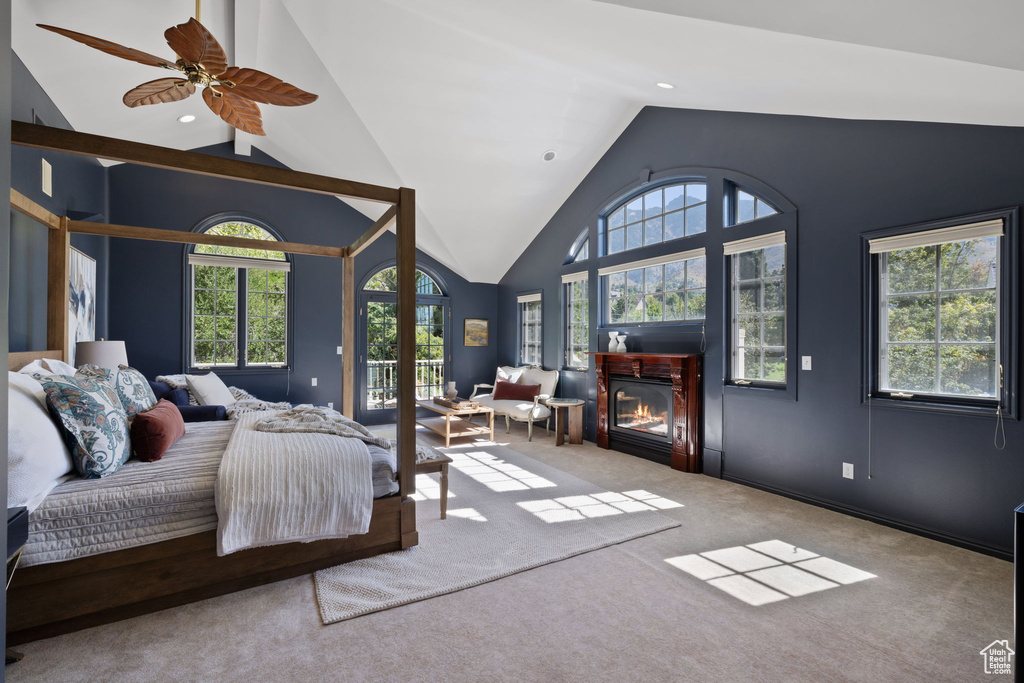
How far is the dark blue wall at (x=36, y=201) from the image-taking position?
120 inches

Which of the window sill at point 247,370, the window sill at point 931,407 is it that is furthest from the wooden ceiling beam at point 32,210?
the window sill at point 931,407

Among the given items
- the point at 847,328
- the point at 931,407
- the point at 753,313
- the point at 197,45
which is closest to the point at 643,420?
the point at 753,313

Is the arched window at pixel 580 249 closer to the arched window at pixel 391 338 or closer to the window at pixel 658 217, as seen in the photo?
the window at pixel 658 217

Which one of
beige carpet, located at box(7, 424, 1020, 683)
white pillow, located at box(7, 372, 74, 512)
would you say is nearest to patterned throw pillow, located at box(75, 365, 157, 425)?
white pillow, located at box(7, 372, 74, 512)

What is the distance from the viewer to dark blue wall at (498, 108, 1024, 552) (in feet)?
9.21

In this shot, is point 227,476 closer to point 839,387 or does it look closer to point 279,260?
point 839,387

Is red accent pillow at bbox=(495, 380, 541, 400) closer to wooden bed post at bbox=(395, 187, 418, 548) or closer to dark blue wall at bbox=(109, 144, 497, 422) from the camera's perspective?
dark blue wall at bbox=(109, 144, 497, 422)

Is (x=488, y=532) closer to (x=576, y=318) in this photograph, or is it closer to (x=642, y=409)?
(x=642, y=409)

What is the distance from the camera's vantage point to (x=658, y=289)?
5.11 meters

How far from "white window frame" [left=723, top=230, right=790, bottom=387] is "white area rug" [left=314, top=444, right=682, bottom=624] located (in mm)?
1371

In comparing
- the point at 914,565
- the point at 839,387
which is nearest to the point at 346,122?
the point at 839,387

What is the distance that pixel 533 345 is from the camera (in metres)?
7.18

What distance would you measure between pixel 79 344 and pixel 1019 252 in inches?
243

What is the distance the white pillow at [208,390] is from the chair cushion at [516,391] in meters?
3.05
